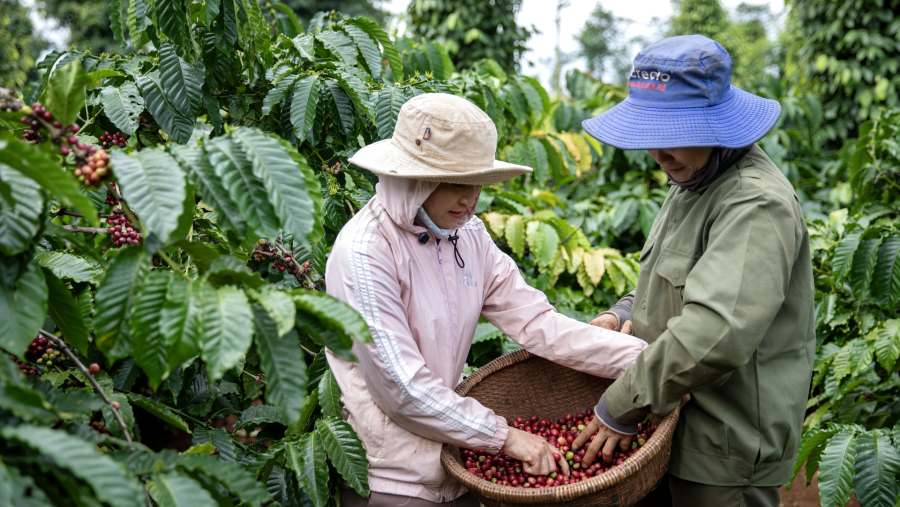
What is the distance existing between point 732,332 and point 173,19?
5.60 ft

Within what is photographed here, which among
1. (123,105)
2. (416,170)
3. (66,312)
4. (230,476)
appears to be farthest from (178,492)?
(123,105)

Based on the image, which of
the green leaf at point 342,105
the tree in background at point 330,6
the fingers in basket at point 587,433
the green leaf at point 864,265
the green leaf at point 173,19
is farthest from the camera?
the tree in background at point 330,6

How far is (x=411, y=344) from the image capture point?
5.89ft

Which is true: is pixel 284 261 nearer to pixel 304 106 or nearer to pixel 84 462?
pixel 304 106

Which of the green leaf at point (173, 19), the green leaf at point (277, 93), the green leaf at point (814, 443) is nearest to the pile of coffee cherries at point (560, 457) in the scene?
the green leaf at point (814, 443)

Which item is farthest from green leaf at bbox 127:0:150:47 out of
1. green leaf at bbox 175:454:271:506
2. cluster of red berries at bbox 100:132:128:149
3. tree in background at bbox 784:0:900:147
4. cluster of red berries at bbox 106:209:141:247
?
tree in background at bbox 784:0:900:147

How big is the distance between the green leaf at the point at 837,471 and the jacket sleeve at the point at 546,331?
2.50ft

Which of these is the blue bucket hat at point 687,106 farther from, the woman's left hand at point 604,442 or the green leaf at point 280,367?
the green leaf at point 280,367

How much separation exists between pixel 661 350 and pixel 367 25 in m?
1.68

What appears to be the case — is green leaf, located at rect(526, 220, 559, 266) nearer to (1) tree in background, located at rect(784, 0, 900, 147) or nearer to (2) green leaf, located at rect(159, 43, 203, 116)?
(2) green leaf, located at rect(159, 43, 203, 116)

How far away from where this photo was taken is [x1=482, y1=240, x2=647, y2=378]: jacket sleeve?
2107 mm

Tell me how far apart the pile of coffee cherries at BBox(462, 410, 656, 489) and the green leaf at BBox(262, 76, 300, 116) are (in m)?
1.20

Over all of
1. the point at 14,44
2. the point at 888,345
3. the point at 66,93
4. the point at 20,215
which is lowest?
the point at 14,44

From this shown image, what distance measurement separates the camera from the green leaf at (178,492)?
48.9 inches
